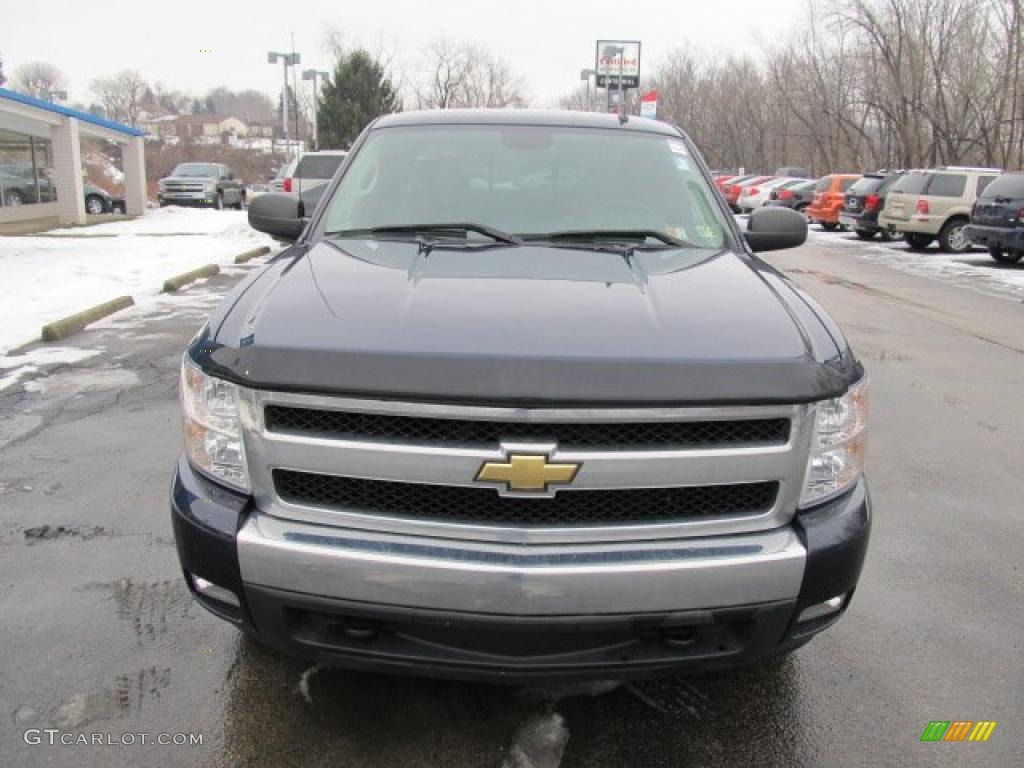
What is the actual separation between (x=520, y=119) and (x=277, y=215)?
3.95 feet

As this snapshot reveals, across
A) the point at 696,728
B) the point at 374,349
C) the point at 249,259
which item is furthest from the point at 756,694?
the point at 249,259

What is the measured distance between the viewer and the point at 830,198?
27.1 meters

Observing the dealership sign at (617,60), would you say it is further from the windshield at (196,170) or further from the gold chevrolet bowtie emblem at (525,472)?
the gold chevrolet bowtie emblem at (525,472)

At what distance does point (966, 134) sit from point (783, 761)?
41.6 m

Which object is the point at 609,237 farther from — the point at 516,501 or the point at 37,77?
the point at 37,77

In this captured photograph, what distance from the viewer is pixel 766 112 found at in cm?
6669

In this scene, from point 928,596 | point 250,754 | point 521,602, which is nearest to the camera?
point 521,602

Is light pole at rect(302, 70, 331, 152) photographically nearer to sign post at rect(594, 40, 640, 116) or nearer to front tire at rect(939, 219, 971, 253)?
sign post at rect(594, 40, 640, 116)

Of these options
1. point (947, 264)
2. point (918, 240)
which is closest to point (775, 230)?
point (947, 264)

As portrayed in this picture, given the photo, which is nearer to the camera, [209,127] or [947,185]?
[947,185]

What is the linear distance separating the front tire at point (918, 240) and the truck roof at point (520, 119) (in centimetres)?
1874

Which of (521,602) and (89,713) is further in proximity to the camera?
(89,713)

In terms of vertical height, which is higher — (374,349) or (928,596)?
(374,349)

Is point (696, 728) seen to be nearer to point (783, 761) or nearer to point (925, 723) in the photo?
point (783, 761)
